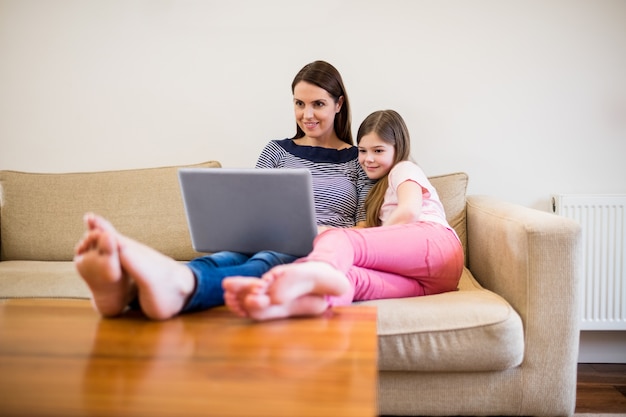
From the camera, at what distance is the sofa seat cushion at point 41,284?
1822 millimetres

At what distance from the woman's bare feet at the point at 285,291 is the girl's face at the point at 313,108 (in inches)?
41.4

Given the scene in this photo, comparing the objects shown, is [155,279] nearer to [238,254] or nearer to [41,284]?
[238,254]

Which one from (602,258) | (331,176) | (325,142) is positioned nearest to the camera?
(331,176)

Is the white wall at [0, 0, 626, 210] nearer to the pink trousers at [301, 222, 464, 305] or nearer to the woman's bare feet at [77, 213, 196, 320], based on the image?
the pink trousers at [301, 222, 464, 305]

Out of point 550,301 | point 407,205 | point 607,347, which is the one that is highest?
point 407,205

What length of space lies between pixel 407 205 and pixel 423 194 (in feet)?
0.58

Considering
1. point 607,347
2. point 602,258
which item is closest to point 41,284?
point 602,258

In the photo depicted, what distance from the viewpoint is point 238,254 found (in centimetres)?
159

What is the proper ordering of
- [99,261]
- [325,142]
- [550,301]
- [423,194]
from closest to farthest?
1. [99,261]
2. [550,301]
3. [423,194]
4. [325,142]

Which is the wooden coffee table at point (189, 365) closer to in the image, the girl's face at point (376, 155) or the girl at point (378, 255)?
the girl at point (378, 255)

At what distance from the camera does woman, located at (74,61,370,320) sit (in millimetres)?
1107

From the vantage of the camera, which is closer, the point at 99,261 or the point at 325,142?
the point at 99,261

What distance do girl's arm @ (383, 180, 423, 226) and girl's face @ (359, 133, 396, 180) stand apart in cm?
18

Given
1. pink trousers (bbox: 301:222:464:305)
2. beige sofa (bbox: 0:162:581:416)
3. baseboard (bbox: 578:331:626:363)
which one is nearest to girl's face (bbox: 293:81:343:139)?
pink trousers (bbox: 301:222:464:305)
